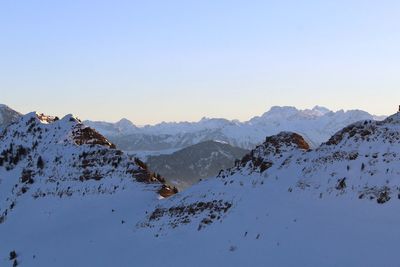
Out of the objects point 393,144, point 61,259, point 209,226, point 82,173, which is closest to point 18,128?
point 82,173

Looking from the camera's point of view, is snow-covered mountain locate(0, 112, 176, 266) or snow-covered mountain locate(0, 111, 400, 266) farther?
snow-covered mountain locate(0, 112, 176, 266)

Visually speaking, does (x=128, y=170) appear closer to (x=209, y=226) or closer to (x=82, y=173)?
(x=82, y=173)

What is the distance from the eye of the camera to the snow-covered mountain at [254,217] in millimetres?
24125

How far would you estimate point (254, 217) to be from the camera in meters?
30.3

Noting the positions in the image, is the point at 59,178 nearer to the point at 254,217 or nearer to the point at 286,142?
the point at 286,142

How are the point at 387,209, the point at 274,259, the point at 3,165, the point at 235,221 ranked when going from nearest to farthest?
the point at 274,259 → the point at 387,209 → the point at 235,221 → the point at 3,165

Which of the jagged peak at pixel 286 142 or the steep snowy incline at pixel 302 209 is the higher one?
the jagged peak at pixel 286 142

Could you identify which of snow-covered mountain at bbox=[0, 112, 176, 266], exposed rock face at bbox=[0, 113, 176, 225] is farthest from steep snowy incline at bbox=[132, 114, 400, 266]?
exposed rock face at bbox=[0, 113, 176, 225]

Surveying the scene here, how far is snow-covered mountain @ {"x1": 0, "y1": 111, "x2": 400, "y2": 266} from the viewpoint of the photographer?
2412 cm

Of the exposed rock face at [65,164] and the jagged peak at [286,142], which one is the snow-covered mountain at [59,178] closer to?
the exposed rock face at [65,164]

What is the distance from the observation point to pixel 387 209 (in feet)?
83.7

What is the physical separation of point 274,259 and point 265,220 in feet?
18.1

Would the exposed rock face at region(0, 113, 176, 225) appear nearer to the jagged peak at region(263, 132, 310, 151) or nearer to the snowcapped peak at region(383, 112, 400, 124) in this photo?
the jagged peak at region(263, 132, 310, 151)

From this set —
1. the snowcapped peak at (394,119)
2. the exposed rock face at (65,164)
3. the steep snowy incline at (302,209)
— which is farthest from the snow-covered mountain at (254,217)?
the exposed rock face at (65,164)
